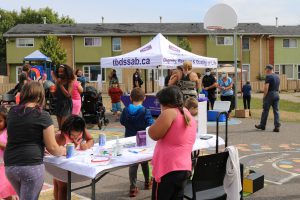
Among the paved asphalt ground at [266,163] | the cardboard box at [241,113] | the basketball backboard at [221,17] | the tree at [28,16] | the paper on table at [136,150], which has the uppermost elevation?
the tree at [28,16]

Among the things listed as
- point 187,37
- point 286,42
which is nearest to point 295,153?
point 187,37

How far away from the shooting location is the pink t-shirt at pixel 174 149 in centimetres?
406

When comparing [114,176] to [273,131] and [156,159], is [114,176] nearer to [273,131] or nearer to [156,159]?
[156,159]

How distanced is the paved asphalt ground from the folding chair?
4.58ft

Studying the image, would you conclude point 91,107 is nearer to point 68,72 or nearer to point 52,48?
point 68,72

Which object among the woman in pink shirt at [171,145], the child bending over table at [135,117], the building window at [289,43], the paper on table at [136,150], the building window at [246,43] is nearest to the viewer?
the woman in pink shirt at [171,145]

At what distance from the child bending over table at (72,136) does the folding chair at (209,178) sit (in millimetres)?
1368

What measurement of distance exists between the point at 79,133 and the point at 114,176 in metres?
2.42

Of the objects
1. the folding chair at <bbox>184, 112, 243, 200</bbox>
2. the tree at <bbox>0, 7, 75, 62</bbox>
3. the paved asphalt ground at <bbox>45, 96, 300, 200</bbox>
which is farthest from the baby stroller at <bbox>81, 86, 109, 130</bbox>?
the tree at <bbox>0, 7, 75, 62</bbox>

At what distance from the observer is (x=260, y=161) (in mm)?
8438

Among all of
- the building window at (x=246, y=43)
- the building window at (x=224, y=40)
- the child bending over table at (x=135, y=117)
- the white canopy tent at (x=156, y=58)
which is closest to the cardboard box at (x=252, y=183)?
the child bending over table at (x=135, y=117)

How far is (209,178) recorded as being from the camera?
4.66m

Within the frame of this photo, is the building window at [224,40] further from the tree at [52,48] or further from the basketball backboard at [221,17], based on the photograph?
the basketball backboard at [221,17]

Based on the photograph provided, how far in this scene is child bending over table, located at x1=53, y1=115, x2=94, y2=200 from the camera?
488 centimetres
